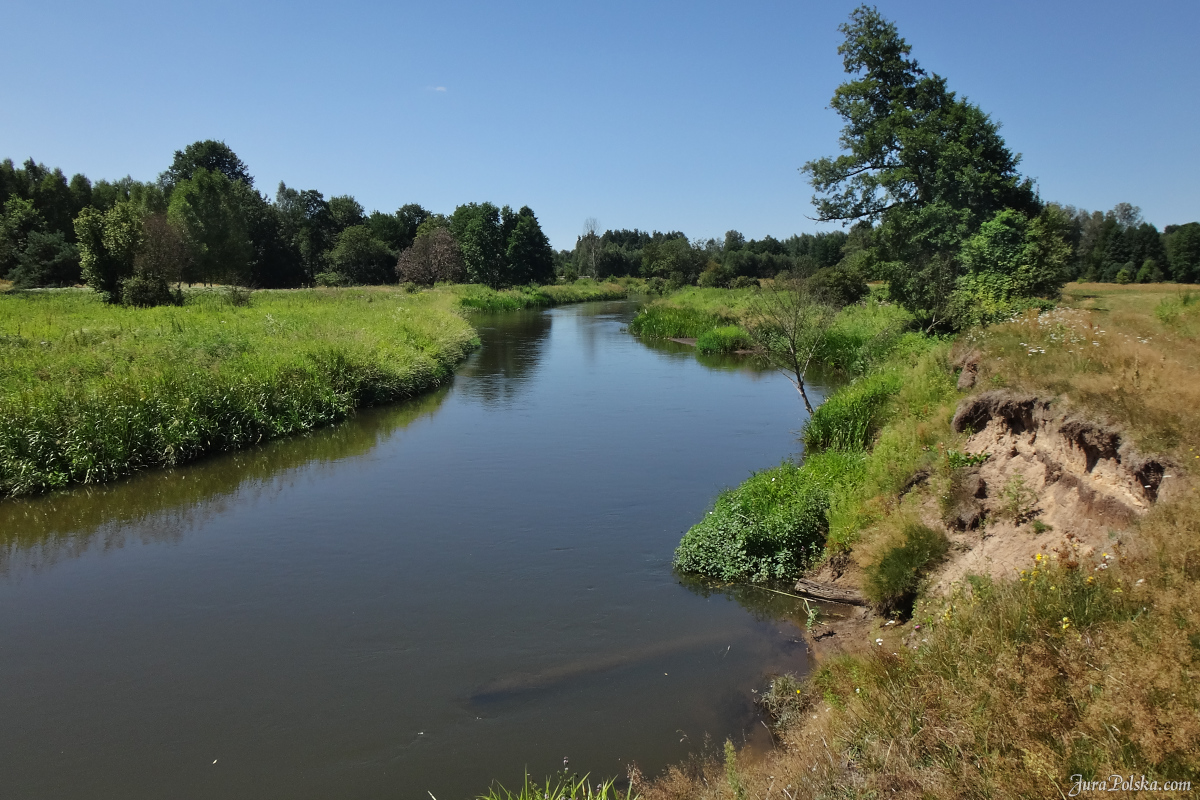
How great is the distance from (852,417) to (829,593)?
6530mm

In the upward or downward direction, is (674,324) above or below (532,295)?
below

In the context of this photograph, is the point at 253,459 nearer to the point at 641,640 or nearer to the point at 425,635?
the point at 425,635

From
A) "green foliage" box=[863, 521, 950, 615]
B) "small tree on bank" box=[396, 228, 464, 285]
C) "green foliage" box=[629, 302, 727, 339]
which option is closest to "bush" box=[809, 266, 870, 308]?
"green foliage" box=[629, 302, 727, 339]

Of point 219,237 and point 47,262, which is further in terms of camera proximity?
point 219,237

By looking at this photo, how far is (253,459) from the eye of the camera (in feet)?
51.0

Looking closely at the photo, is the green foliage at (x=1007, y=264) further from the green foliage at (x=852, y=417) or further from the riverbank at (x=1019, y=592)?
A: the riverbank at (x=1019, y=592)

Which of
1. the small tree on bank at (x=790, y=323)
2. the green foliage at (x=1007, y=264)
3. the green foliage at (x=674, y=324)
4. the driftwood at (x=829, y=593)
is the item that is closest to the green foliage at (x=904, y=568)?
the driftwood at (x=829, y=593)

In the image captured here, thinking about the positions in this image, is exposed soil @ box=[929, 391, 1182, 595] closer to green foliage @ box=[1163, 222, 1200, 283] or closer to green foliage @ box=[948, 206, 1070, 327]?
green foliage @ box=[948, 206, 1070, 327]

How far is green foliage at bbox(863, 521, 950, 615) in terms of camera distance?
7441mm

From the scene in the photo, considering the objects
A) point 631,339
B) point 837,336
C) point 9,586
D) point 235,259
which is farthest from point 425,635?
point 235,259

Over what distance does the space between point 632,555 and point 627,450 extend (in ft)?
18.8

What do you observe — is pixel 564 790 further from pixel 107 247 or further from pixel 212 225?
pixel 212 225

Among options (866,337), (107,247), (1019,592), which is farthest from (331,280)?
(1019,592)

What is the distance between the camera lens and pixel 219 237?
50031 mm
